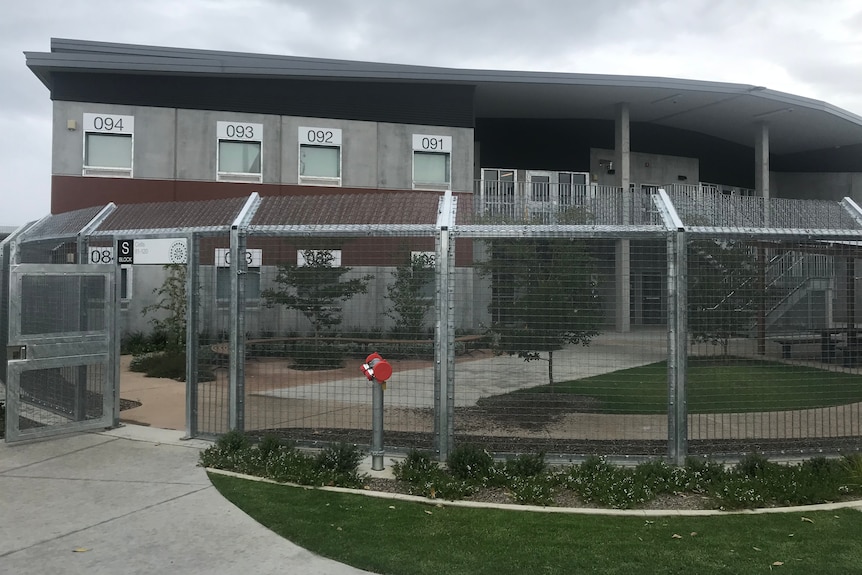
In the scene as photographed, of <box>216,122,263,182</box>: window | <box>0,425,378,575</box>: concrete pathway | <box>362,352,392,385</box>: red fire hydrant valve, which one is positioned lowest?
<box>0,425,378,575</box>: concrete pathway

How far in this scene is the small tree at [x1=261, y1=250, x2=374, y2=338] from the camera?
6887 millimetres

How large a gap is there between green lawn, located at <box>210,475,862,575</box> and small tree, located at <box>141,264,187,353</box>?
11.7 meters

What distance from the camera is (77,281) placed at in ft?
25.2

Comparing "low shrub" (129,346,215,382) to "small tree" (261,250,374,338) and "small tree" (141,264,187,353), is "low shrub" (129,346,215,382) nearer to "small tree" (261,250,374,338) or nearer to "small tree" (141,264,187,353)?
"small tree" (141,264,187,353)

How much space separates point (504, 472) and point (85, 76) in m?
18.1

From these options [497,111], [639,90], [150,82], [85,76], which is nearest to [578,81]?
[639,90]

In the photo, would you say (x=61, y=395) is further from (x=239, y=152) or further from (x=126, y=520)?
(x=239, y=152)

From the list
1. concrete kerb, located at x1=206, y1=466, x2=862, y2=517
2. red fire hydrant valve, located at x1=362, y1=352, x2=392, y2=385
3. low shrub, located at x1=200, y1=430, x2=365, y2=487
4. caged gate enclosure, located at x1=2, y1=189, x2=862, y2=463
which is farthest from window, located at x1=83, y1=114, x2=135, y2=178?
concrete kerb, located at x1=206, y1=466, x2=862, y2=517

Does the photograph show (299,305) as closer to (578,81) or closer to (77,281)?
(77,281)

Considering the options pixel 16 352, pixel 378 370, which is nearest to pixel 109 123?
pixel 16 352

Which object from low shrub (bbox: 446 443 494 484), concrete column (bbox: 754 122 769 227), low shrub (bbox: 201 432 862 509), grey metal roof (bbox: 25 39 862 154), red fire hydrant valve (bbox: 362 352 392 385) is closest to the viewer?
low shrub (bbox: 201 432 862 509)

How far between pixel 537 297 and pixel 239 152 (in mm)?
14426

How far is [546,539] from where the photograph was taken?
4.51 metres

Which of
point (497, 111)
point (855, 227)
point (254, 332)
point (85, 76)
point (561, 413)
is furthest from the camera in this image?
point (497, 111)
